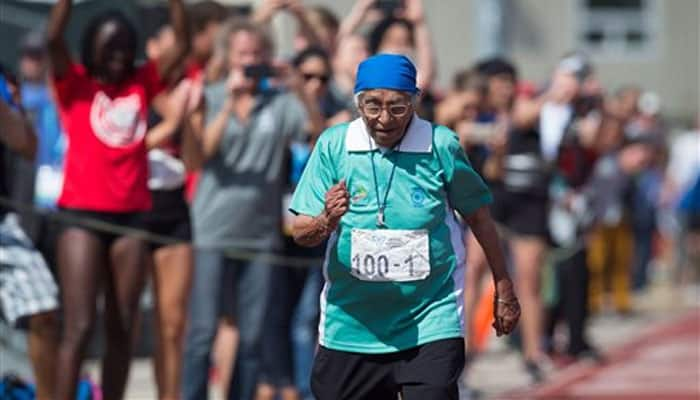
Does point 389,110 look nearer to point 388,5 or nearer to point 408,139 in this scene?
point 408,139

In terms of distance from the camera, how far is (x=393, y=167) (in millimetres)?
6949

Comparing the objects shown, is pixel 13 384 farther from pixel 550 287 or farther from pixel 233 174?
pixel 550 287

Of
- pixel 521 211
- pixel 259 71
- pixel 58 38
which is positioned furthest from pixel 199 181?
pixel 521 211

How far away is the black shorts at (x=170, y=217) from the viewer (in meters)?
9.16

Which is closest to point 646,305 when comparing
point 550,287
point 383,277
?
point 550,287

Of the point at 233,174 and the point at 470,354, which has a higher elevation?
the point at 233,174

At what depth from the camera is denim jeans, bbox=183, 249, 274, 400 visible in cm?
957

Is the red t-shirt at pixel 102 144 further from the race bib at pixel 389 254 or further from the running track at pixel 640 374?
the running track at pixel 640 374

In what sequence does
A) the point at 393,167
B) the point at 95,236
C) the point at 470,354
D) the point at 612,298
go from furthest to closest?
the point at 612,298 < the point at 470,354 < the point at 95,236 < the point at 393,167

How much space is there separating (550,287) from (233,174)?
5593mm

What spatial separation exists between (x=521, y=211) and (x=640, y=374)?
1.54m

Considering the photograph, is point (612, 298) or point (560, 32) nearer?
point (612, 298)

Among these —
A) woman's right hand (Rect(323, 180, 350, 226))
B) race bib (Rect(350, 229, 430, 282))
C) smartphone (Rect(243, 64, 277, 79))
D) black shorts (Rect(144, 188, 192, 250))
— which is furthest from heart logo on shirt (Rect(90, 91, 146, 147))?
woman's right hand (Rect(323, 180, 350, 226))

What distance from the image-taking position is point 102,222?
859cm
